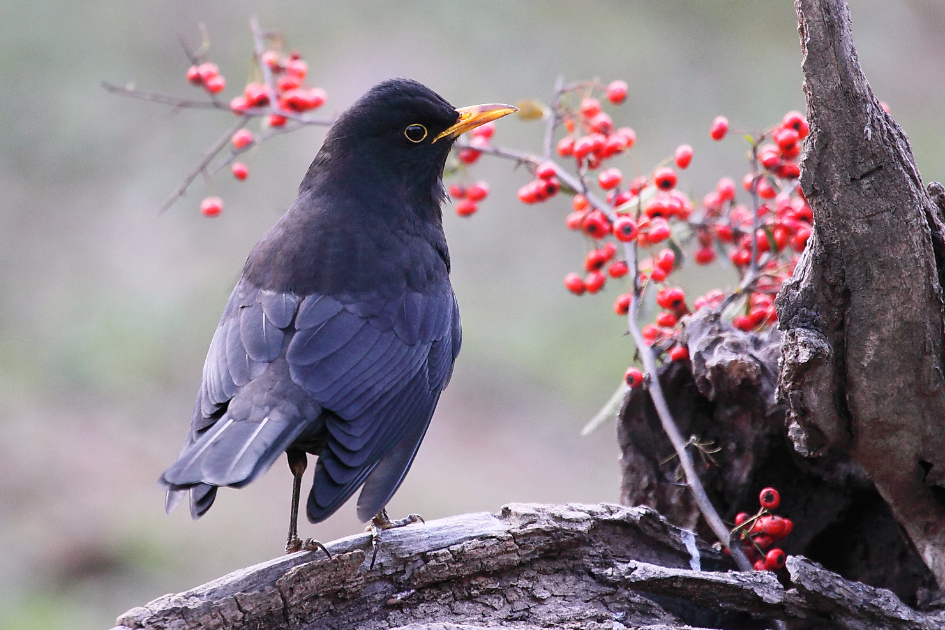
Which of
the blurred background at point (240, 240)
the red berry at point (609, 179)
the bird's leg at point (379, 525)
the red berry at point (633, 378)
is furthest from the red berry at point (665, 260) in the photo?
the blurred background at point (240, 240)

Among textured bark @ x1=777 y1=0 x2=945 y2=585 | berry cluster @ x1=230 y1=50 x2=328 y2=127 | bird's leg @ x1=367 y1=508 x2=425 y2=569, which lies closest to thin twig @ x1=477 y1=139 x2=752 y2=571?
textured bark @ x1=777 y1=0 x2=945 y2=585

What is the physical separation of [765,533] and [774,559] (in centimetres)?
9

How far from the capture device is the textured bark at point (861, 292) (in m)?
2.58

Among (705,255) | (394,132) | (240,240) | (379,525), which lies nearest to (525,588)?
(379,525)

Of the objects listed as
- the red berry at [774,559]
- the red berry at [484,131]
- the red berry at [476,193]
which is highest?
the red berry at [484,131]

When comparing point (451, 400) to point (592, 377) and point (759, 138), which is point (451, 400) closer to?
point (592, 377)

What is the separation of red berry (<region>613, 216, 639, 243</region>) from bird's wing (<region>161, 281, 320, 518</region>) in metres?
1.14

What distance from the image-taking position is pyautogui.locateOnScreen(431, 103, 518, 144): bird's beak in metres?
3.86

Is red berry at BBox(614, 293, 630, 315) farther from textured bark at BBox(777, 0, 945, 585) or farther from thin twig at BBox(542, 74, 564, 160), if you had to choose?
textured bark at BBox(777, 0, 945, 585)

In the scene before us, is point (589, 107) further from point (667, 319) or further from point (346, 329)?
point (346, 329)

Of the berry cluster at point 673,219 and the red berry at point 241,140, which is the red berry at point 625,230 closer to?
the berry cluster at point 673,219

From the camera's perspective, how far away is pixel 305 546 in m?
3.13

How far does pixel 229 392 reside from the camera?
124 inches

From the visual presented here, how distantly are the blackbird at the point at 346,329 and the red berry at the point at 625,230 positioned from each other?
77 centimetres
